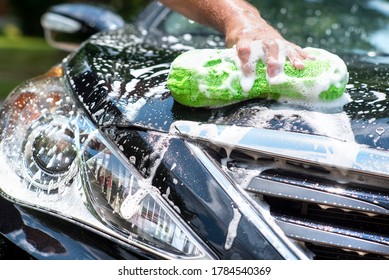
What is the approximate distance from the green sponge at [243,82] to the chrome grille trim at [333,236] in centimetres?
41

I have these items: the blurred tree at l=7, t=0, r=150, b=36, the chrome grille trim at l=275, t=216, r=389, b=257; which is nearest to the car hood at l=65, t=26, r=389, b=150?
the chrome grille trim at l=275, t=216, r=389, b=257

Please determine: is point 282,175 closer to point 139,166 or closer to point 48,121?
point 139,166

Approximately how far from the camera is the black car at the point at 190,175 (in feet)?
6.79

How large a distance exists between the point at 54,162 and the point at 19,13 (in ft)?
44.1

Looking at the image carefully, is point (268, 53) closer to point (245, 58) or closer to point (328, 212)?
point (245, 58)

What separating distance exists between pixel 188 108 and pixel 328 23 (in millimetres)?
1795

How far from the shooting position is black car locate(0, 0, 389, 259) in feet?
6.79

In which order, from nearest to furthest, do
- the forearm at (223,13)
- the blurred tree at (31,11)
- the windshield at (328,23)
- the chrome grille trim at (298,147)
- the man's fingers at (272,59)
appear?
the chrome grille trim at (298,147) < the man's fingers at (272,59) < the forearm at (223,13) < the windshield at (328,23) < the blurred tree at (31,11)

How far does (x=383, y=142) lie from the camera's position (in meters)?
2.11

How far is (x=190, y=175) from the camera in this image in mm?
2166

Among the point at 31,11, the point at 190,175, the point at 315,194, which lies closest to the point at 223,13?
the point at 190,175

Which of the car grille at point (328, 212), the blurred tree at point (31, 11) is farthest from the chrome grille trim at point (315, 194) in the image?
the blurred tree at point (31, 11)

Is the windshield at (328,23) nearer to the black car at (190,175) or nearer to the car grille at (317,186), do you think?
the black car at (190,175)

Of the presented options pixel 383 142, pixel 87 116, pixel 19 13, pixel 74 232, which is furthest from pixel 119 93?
pixel 19 13
